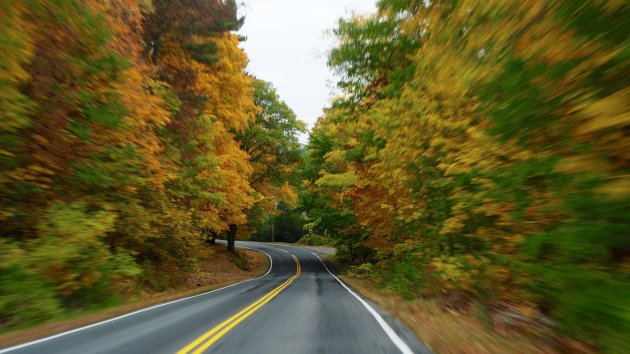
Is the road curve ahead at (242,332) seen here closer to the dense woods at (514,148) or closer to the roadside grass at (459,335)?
the roadside grass at (459,335)

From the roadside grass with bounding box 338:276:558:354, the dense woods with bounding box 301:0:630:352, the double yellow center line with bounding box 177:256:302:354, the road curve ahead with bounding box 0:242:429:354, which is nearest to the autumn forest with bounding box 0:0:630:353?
the dense woods with bounding box 301:0:630:352

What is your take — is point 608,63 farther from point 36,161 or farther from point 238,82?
point 238,82

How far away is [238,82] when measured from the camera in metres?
17.3

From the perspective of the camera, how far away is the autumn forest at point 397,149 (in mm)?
3662

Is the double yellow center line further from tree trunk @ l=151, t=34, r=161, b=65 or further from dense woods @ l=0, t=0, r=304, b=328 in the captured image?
tree trunk @ l=151, t=34, r=161, b=65

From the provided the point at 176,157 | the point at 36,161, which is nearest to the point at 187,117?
the point at 176,157

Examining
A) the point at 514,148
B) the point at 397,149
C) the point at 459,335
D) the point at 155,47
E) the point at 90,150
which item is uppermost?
the point at 155,47

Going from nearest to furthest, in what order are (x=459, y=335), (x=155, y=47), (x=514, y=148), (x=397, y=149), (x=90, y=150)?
(x=514, y=148)
(x=459, y=335)
(x=90, y=150)
(x=397, y=149)
(x=155, y=47)

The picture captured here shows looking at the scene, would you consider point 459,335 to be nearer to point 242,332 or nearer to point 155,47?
point 242,332

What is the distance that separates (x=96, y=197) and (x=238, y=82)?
9.37 meters

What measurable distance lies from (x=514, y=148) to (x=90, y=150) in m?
9.43

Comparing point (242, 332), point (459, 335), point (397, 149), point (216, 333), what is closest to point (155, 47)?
point (397, 149)

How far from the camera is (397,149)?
10.3 m

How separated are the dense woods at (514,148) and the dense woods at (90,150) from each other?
19.4 ft
